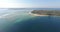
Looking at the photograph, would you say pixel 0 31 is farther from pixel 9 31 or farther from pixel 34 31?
pixel 34 31

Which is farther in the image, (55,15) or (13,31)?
(55,15)

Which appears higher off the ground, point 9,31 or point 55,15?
point 55,15

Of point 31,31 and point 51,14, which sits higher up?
point 51,14

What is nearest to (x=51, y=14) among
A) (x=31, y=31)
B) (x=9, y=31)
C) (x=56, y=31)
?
(x=56, y=31)

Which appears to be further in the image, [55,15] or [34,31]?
[55,15]

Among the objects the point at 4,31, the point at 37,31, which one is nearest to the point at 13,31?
the point at 4,31

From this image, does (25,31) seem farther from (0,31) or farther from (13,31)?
(0,31)

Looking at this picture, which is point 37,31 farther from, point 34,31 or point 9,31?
point 9,31
